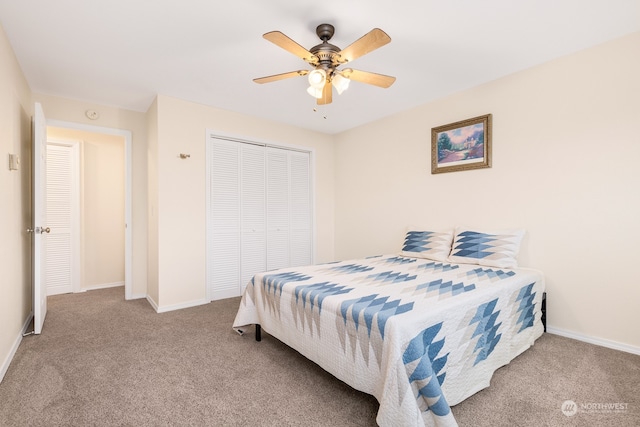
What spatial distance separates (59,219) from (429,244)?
498 cm

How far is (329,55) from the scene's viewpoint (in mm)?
2191

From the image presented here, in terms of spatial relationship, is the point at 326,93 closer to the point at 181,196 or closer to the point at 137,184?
the point at 181,196

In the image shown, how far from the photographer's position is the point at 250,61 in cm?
274

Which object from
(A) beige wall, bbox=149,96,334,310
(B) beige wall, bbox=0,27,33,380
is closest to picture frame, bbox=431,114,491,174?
(A) beige wall, bbox=149,96,334,310

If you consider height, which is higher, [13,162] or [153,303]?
[13,162]

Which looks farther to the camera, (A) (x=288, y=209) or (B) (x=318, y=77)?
(A) (x=288, y=209)

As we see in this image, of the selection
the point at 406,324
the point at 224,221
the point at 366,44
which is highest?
the point at 366,44

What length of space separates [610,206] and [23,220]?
5066 millimetres

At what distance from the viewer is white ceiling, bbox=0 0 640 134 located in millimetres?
2051

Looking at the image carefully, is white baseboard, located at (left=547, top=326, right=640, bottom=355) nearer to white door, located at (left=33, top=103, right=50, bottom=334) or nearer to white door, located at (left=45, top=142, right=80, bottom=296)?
white door, located at (left=33, top=103, right=50, bottom=334)

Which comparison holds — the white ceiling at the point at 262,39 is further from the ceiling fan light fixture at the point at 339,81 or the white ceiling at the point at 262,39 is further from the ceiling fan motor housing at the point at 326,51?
the ceiling fan light fixture at the point at 339,81

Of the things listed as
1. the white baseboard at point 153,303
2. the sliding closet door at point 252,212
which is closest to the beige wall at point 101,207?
the white baseboard at point 153,303

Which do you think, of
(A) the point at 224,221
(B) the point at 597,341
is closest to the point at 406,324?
(B) the point at 597,341

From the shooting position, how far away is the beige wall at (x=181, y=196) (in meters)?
3.50
